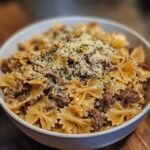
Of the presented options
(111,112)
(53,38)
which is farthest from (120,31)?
(111,112)

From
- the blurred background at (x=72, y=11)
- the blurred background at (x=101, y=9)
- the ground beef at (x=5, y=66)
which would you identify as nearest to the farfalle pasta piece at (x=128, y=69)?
the ground beef at (x=5, y=66)

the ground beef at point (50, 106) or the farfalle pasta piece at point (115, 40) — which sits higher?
the farfalle pasta piece at point (115, 40)

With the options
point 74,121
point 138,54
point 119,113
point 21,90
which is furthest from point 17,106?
point 138,54

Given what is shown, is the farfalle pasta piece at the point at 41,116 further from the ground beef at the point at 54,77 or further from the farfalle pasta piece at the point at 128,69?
the farfalle pasta piece at the point at 128,69

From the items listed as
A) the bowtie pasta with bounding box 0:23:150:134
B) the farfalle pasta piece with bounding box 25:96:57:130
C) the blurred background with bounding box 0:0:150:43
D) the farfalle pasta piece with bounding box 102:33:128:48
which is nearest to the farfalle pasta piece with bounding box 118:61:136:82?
the bowtie pasta with bounding box 0:23:150:134

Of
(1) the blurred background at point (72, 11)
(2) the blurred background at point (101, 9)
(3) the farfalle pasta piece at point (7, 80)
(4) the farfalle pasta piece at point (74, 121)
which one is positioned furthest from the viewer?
(2) the blurred background at point (101, 9)

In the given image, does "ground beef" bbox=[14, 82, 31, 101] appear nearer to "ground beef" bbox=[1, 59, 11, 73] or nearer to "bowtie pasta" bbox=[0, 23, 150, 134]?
"bowtie pasta" bbox=[0, 23, 150, 134]

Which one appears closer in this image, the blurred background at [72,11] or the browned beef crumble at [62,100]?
the browned beef crumble at [62,100]

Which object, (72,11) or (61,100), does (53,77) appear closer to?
(61,100)
